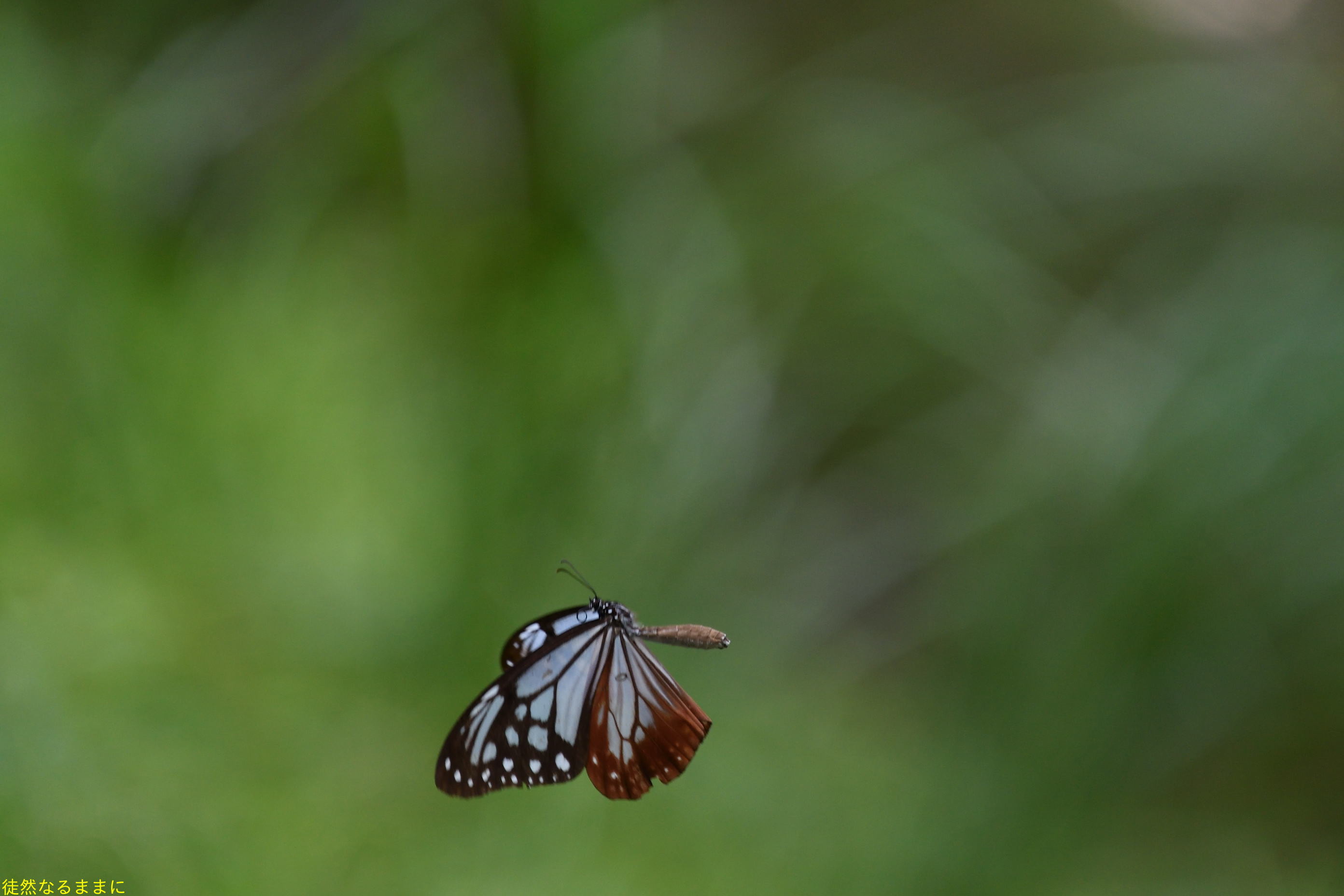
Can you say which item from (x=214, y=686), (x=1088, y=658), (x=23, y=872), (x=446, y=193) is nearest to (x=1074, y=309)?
(x=1088, y=658)

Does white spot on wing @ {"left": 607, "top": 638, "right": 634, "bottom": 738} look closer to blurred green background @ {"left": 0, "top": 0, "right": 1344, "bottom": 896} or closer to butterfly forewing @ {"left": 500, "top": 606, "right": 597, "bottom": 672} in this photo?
butterfly forewing @ {"left": 500, "top": 606, "right": 597, "bottom": 672}

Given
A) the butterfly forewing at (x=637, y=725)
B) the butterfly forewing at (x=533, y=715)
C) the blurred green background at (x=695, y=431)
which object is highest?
the blurred green background at (x=695, y=431)

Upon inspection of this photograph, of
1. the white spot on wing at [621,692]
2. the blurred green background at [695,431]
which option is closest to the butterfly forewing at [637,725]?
the white spot on wing at [621,692]

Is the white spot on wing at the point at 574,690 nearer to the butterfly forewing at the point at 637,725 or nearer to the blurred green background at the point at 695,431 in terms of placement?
the butterfly forewing at the point at 637,725

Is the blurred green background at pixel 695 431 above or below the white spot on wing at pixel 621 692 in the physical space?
above

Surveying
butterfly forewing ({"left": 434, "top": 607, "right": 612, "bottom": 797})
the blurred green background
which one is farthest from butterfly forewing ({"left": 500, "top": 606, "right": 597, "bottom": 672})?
the blurred green background

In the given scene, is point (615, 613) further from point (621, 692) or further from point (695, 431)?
point (695, 431)

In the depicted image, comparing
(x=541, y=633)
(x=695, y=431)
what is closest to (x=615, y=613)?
(x=541, y=633)

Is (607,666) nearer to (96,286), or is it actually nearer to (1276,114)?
(96,286)
